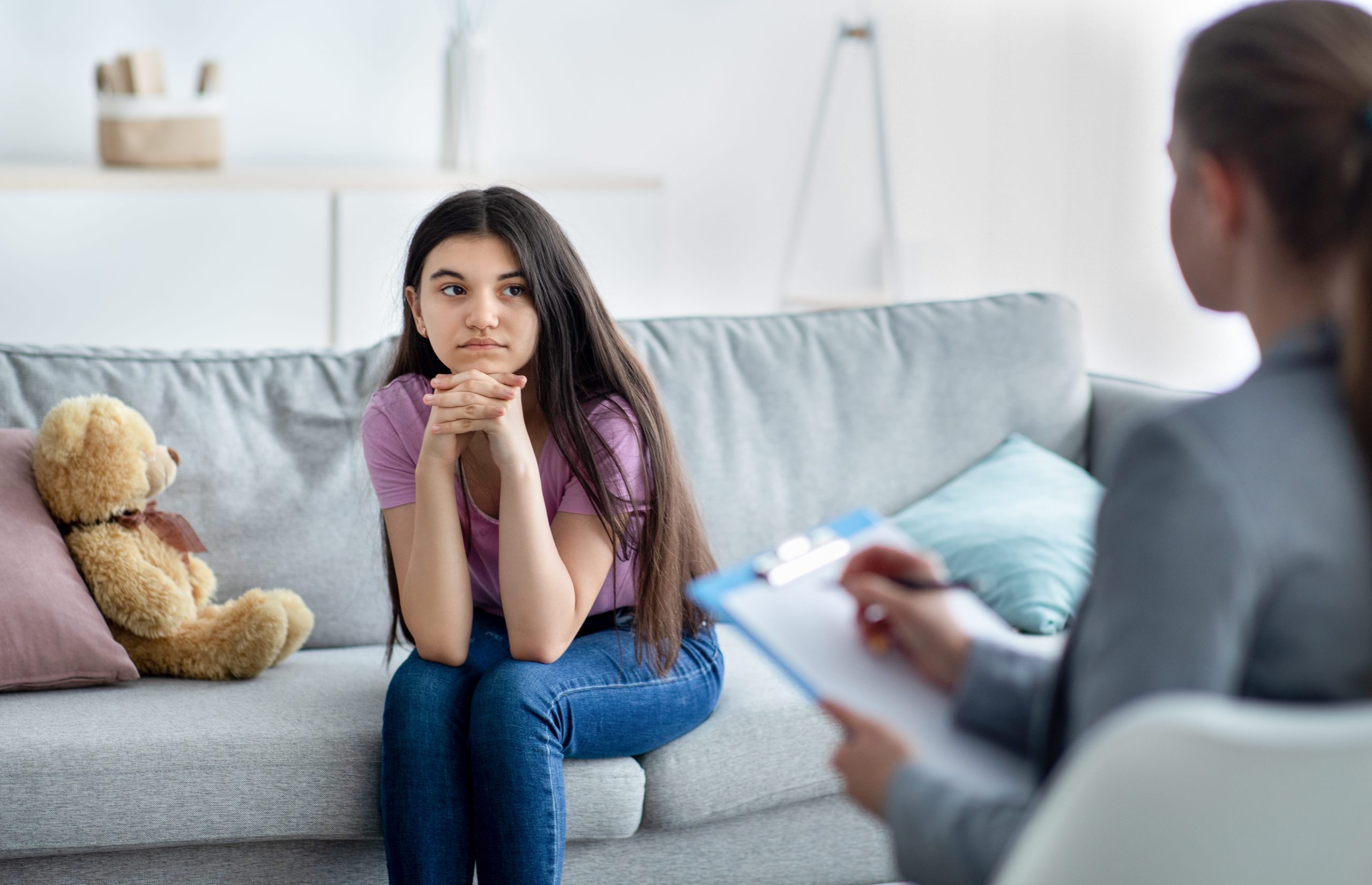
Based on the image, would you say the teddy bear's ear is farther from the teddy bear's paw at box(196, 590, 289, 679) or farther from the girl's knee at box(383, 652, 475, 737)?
the girl's knee at box(383, 652, 475, 737)

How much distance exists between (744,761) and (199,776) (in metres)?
0.64

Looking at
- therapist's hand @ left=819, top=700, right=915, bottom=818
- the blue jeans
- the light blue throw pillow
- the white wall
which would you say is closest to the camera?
therapist's hand @ left=819, top=700, right=915, bottom=818

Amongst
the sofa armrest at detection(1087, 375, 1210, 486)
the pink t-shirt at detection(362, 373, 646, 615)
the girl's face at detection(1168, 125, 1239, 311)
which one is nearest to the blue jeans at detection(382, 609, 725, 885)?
the pink t-shirt at detection(362, 373, 646, 615)

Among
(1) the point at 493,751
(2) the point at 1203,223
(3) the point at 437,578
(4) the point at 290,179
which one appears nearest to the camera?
(2) the point at 1203,223

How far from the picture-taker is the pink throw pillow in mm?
1586

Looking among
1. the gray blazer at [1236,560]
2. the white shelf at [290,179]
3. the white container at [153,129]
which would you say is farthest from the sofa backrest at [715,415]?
the gray blazer at [1236,560]

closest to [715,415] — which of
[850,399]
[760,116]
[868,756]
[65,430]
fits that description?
[850,399]

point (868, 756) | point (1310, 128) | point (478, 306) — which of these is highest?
point (1310, 128)

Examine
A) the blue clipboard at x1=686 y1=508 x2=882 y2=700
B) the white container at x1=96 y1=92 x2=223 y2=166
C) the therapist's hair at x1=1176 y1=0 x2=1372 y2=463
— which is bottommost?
the blue clipboard at x1=686 y1=508 x2=882 y2=700

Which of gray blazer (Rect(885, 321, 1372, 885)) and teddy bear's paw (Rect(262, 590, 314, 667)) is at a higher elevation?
gray blazer (Rect(885, 321, 1372, 885))

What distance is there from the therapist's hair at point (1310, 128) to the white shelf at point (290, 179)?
2228 millimetres

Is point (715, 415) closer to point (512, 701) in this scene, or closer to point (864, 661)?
point (512, 701)

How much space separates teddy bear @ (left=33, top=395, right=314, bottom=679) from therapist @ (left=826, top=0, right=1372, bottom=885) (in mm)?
1120

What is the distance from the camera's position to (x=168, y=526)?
176 cm
